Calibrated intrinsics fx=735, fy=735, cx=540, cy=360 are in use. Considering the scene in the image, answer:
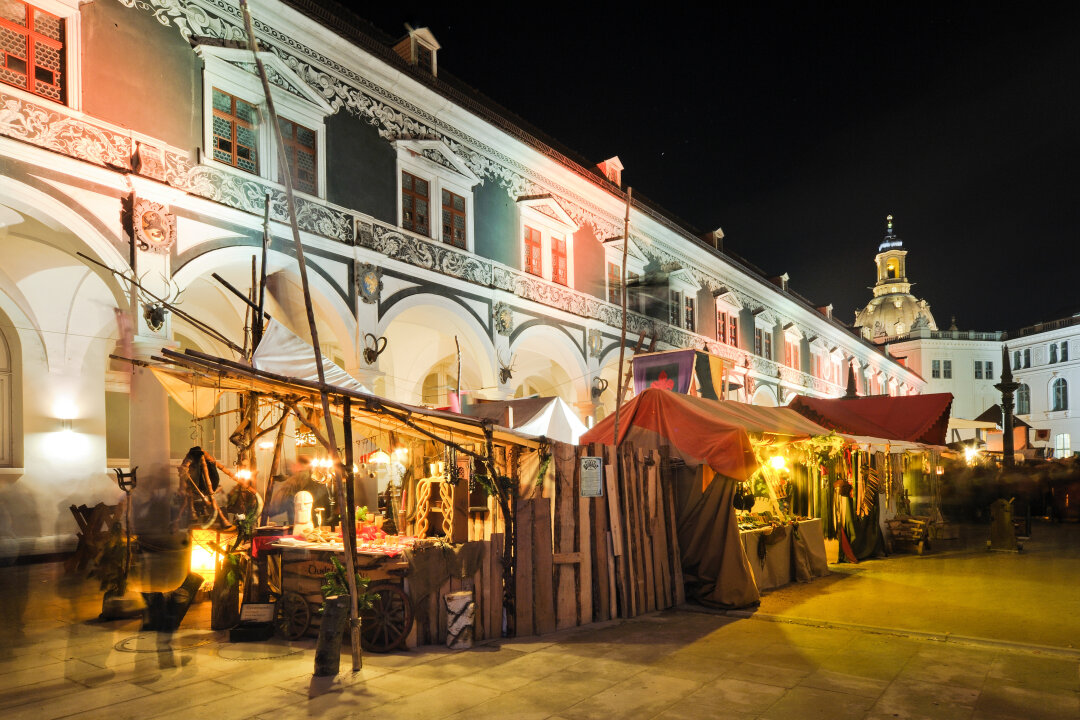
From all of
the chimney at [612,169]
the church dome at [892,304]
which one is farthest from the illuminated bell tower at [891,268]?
the chimney at [612,169]

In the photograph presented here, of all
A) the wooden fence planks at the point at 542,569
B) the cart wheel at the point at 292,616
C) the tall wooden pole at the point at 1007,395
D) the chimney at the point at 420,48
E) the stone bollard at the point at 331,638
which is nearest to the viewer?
the stone bollard at the point at 331,638

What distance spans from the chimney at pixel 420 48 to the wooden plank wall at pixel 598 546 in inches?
435

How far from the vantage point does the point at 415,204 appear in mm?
15234

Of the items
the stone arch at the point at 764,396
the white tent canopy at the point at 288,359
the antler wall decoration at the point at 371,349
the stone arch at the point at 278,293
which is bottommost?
the stone arch at the point at 764,396

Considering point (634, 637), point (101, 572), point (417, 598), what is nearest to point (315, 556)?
point (417, 598)

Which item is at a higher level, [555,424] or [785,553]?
[555,424]

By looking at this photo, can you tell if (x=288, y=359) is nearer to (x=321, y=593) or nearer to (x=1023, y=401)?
(x=321, y=593)

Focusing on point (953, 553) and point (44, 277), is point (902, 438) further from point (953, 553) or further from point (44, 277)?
point (44, 277)

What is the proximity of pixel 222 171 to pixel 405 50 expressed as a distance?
617 centimetres

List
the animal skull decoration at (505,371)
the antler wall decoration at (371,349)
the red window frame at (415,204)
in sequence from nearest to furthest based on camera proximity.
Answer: the antler wall decoration at (371,349) → the red window frame at (415,204) → the animal skull decoration at (505,371)

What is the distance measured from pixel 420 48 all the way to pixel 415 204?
3.75 metres

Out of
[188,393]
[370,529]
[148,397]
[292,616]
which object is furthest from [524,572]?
[148,397]

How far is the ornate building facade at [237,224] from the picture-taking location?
1020 cm

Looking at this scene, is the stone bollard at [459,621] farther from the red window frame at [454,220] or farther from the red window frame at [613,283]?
the red window frame at [613,283]
